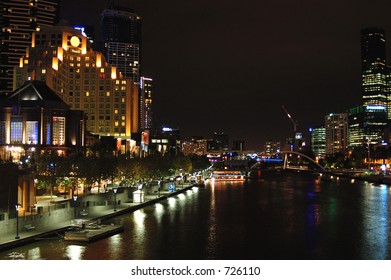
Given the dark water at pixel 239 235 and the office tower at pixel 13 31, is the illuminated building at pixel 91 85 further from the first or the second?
the dark water at pixel 239 235

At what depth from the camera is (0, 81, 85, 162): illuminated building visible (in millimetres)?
73062

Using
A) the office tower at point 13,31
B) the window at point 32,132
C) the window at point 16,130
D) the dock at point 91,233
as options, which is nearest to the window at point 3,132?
the window at point 16,130

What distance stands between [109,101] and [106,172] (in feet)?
235

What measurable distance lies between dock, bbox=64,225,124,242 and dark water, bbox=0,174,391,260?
488mm

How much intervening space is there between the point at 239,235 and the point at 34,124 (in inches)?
2059

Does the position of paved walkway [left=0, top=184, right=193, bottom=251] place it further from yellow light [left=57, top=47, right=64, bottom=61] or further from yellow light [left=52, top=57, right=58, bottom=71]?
yellow light [left=57, top=47, right=64, bottom=61]

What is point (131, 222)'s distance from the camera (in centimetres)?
3481

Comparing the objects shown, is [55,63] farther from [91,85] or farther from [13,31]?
[13,31]

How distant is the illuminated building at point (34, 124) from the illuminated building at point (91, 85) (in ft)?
99.8

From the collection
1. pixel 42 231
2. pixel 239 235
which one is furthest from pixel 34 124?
pixel 239 235

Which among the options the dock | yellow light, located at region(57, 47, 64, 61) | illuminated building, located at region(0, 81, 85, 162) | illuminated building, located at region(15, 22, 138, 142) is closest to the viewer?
the dock

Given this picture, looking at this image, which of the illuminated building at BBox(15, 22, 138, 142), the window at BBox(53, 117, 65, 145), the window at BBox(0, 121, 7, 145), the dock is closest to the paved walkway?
the dock

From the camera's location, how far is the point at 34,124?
74188 mm

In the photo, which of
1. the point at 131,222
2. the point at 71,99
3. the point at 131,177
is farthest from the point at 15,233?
the point at 71,99
